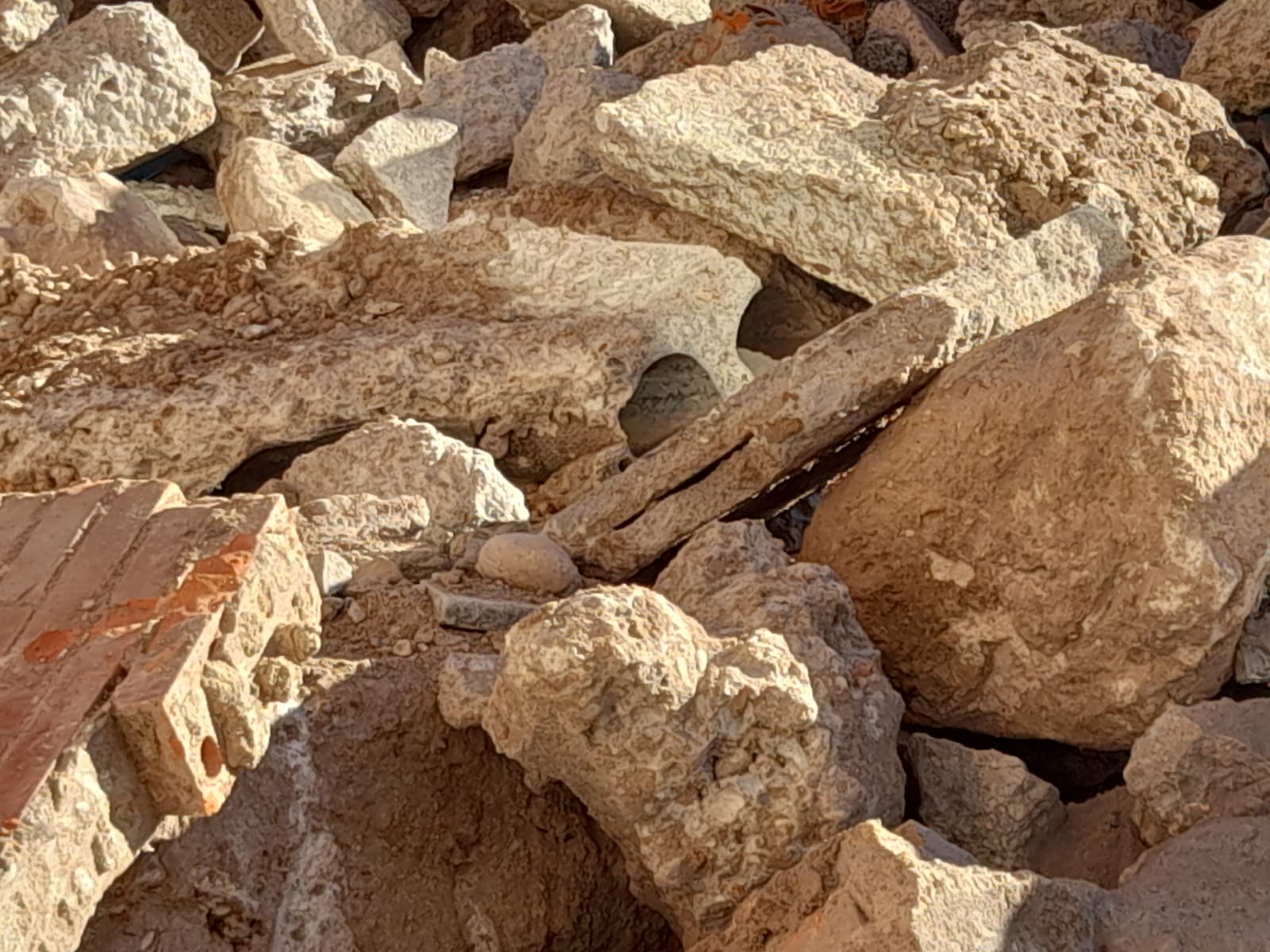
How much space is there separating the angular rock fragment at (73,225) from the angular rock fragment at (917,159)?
1481 mm

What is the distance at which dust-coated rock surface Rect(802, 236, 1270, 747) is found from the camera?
278cm

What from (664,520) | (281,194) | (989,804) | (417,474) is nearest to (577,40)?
(281,194)

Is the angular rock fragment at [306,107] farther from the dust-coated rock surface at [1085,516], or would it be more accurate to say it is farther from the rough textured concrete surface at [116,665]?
the rough textured concrete surface at [116,665]

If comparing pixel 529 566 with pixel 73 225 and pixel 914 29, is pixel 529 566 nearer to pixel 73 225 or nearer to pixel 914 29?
pixel 73 225

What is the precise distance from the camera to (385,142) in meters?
5.40

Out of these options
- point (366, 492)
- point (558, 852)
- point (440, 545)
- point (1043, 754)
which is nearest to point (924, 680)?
point (1043, 754)

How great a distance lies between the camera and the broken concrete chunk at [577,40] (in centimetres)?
599

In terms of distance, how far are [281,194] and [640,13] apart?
1.90 metres

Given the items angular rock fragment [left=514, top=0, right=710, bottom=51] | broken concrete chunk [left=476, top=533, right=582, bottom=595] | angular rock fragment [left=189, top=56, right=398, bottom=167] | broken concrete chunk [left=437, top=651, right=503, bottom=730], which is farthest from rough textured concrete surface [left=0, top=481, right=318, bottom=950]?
angular rock fragment [left=514, top=0, right=710, bottom=51]

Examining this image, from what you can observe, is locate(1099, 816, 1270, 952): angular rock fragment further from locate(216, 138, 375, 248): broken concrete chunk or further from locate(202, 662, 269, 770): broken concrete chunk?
locate(216, 138, 375, 248): broken concrete chunk

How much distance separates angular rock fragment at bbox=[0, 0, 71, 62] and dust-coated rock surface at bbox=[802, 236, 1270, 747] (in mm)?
3893

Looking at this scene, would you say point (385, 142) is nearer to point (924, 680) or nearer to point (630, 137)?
point (630, 137)

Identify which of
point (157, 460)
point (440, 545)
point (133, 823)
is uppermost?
point (133, 823)

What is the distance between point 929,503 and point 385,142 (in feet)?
9.48
